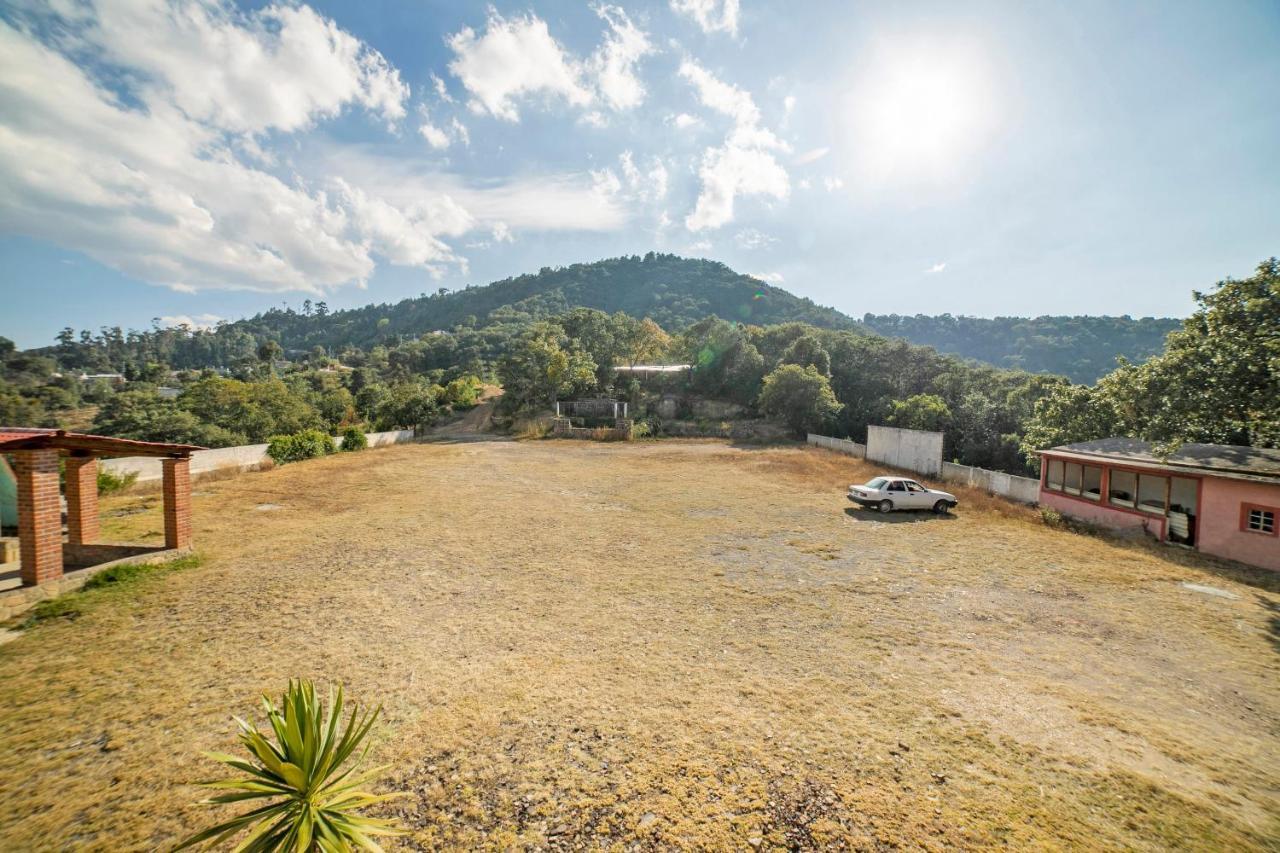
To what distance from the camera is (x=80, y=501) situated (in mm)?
10727

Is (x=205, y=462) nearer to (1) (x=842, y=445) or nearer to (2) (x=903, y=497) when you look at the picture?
(2) (x=903, y=497)

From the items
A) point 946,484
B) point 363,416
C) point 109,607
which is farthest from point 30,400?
point 946,484

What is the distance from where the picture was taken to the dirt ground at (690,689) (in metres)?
4.61

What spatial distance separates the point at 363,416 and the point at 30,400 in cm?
5743

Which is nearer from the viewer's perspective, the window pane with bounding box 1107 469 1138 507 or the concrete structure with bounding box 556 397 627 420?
the window pane with bounding box 1107 469 1138 507

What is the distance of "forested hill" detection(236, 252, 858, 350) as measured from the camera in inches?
5507

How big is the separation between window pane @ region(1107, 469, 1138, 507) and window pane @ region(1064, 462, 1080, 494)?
0.94 m

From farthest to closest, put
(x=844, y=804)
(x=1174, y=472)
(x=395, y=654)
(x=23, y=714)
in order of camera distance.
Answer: (x=1174, y=472), (x=395, y=654), (x=23, y=714), (x=844, y=804)

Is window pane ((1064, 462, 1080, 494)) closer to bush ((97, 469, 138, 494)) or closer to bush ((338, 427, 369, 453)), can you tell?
bush ((97, 469, 138, 494))

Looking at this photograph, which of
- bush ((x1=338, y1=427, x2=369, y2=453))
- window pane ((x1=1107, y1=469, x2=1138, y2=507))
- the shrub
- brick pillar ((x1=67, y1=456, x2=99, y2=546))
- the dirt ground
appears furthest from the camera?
bush ((x1=338, y1=427, x2=369, y2=453))

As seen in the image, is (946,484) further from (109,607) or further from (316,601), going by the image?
(109,607)

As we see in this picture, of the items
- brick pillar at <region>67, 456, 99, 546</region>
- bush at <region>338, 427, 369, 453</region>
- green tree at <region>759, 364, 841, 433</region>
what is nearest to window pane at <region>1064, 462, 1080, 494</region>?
green tree at <region>759, 364, 841, 433</region>

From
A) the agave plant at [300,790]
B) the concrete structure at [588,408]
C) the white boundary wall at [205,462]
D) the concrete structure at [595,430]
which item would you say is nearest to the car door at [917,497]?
the agave plant at [300,790]

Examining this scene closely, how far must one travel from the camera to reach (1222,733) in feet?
19.9
